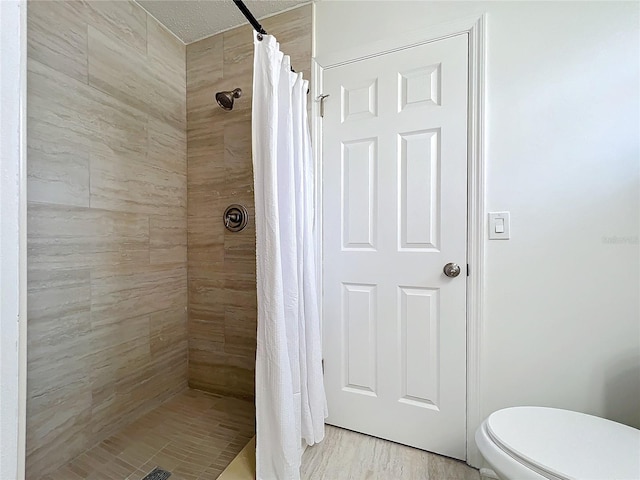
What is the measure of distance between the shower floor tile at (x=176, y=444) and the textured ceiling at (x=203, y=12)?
7.61 ft

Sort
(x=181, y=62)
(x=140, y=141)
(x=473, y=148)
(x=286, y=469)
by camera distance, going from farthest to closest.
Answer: (x=181, y=62) → (x=140, y=141) → (x=473, y=148) → (x=286, y=469)

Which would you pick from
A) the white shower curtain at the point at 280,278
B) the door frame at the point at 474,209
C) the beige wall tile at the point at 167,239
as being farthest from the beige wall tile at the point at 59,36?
the door frame at the point at 474,209

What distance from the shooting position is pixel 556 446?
2.53 feet

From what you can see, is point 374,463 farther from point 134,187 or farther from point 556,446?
point 134,187

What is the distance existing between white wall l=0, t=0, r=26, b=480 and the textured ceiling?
1.38m

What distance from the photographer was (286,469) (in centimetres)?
102

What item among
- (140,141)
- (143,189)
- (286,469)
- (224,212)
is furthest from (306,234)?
(140,141)

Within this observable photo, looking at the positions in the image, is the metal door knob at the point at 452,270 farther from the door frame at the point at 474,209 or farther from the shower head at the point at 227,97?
the shower head at the point at 227,97

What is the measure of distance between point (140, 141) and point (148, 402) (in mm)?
1514

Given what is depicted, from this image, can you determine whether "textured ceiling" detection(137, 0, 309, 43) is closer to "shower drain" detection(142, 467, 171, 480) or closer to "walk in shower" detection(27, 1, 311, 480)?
"walk in shower" detection(27, 1, 311, 480)

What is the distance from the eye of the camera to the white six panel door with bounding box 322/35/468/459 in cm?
121

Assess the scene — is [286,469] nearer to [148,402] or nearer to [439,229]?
[148,402]

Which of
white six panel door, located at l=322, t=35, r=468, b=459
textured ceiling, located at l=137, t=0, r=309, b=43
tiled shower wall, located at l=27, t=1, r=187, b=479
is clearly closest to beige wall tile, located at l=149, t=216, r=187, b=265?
tiled shower wall, located at l=27, t=1, r=187, b=479

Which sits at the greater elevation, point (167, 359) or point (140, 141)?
point (140, 141)
